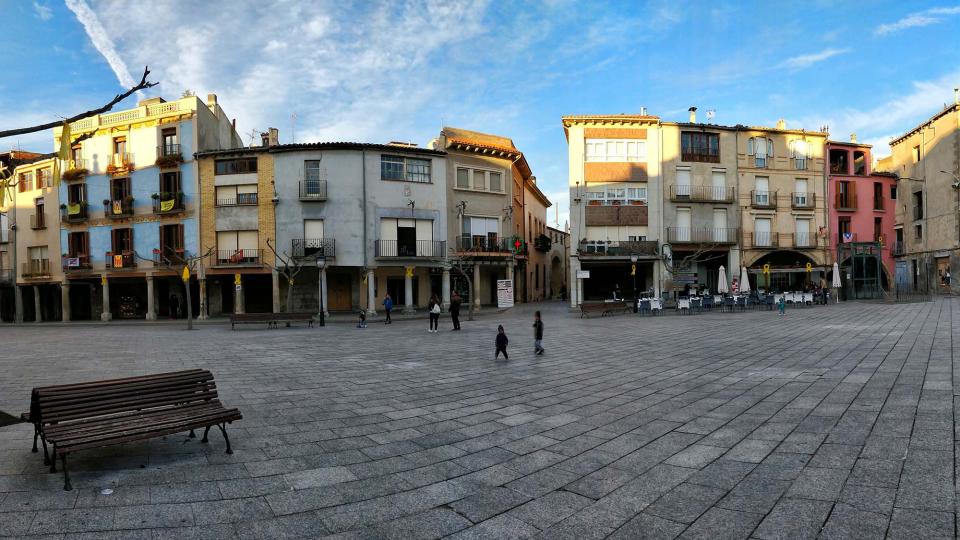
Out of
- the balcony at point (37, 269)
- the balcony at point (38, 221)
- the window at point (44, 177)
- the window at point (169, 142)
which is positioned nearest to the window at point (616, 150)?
the window at point (169, 142)

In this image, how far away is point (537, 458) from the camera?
4.88 m

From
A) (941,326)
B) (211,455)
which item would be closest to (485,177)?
(941,326)

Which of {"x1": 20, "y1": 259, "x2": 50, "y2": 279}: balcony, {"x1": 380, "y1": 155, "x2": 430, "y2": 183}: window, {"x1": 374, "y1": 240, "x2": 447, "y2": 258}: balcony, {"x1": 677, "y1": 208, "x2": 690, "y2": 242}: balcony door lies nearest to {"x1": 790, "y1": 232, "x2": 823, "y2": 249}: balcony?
{"x1": 677, "y1": 208, "x2": 690, "y2": 242}: balcony door

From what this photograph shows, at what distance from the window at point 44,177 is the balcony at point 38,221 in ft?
6.75

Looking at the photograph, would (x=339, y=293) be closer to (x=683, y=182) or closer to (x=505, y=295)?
(x=505, y=295)

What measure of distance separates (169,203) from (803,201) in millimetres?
43612

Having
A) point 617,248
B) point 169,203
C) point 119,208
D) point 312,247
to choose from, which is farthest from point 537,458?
point 119,208

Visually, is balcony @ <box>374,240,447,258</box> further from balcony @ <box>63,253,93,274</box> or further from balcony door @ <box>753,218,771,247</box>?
balcony door @ <box>753,218,771,247</box>

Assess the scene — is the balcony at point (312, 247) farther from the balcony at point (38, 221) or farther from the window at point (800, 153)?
the window at point (800, 153)

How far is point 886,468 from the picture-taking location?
14.1 ft

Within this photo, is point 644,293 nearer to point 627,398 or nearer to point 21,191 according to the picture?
point 627,398

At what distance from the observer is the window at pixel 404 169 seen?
30.3 m

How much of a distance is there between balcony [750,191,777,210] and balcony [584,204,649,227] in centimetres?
845

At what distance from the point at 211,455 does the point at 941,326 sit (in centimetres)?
2020
